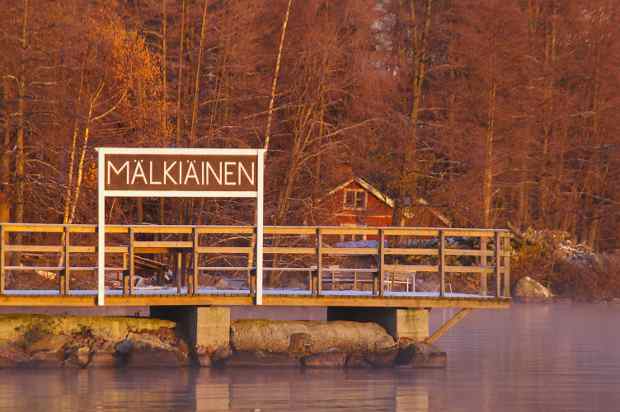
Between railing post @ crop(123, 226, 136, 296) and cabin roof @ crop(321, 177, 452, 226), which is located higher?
cabin roof @ crop(321, 177, 452, 226)

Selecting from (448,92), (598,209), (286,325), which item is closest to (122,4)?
(448,92)

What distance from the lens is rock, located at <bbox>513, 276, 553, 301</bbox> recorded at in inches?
1890

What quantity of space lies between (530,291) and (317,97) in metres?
9.78

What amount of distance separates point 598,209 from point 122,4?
22780 mm

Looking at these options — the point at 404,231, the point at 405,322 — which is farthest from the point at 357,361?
the point at 404,231

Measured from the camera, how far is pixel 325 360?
24.1m

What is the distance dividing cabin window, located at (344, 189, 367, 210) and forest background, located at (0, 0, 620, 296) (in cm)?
149

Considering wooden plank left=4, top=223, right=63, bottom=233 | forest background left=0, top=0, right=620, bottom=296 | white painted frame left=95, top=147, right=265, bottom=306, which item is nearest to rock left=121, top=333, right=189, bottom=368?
white painted frame left=95, top=147, right=265, bottom=306

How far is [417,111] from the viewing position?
51344mm

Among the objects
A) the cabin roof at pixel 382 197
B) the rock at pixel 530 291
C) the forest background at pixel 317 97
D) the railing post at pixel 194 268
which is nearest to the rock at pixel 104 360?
the railing post at pixel 194 268

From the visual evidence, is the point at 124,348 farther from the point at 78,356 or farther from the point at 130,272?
the point at 130,272

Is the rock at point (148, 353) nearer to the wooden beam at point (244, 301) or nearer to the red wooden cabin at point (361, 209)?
the wooden beam at point (244, 301)

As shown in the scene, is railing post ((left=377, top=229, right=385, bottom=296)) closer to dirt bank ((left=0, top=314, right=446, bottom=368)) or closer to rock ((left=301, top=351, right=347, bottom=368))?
dirt bank ((left=0, top=314, right=446, bottom=368))

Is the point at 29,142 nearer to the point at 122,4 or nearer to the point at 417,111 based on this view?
the point at 122,4
